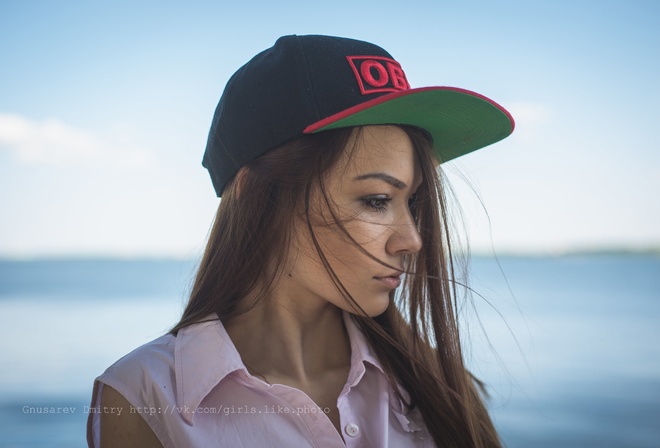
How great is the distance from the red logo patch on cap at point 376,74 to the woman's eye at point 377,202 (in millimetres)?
237

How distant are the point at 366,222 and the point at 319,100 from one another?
29cm

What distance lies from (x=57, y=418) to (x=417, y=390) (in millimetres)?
3495

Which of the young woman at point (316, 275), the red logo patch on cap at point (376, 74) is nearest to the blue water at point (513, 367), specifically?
the young woman at point (316, 275)

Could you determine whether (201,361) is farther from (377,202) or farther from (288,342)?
(377,202)

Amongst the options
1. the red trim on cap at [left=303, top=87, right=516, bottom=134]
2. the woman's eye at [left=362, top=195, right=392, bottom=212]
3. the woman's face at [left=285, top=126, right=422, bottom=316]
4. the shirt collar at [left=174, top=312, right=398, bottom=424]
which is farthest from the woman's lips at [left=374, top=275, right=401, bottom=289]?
the red trim on cap at [left=303, top=87, right=516, bottom=134]

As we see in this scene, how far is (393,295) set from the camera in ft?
5.64

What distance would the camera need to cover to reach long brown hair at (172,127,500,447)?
4.64 ft

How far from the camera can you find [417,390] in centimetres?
161

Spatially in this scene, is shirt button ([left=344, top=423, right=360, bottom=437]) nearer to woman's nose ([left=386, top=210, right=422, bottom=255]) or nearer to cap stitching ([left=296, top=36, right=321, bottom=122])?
woman's nose ([left=386, top=210, right=422, bottom=255])

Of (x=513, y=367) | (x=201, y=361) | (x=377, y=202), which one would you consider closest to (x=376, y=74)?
(x=377, y=202)

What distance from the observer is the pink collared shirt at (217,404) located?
1.28 meters

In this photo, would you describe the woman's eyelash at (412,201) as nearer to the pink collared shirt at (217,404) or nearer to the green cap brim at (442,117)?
the green cap brim at (442,117)

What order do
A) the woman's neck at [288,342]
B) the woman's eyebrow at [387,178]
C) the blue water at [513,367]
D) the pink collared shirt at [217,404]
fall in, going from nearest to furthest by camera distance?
the pink collared shirt at [217,404], the woman's eyebrow at [387,178], the woman's neck at [288,342], the blue water at [513,367]

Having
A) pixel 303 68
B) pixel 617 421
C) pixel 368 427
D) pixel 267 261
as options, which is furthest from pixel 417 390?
pixel 617 421
